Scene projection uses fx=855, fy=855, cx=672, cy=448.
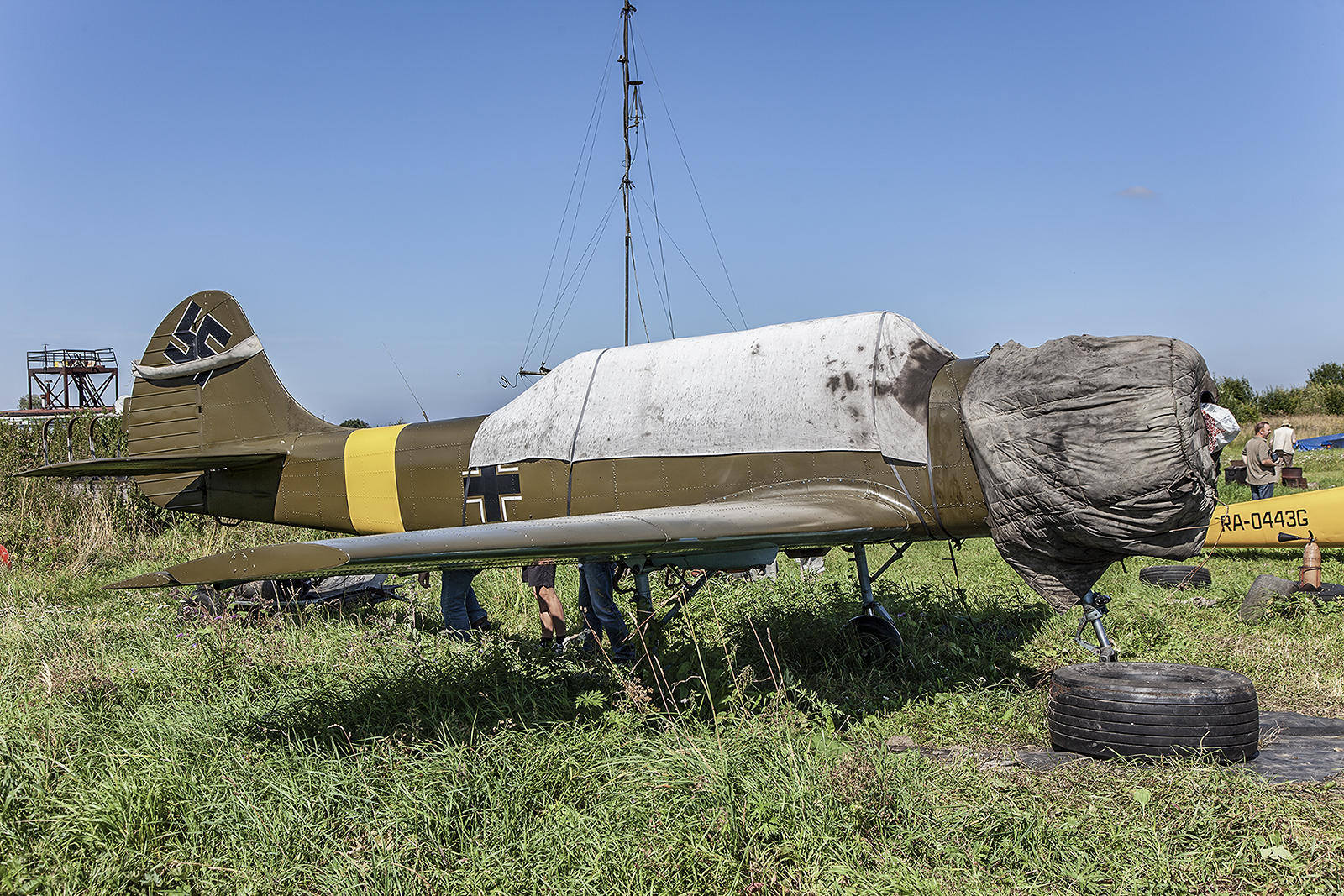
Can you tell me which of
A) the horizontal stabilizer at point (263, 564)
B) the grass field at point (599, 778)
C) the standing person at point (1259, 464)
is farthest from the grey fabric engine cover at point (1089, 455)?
the standing person at point (1259, 464)

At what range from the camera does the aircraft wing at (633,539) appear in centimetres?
340

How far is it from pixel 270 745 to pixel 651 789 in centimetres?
201

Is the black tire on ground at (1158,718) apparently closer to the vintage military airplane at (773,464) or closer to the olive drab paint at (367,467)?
the vintage military airplane at (773,464)

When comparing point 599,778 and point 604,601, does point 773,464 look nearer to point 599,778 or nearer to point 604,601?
point 604,601

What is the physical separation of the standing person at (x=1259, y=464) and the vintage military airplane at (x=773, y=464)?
36.0 ft

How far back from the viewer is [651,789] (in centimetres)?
367

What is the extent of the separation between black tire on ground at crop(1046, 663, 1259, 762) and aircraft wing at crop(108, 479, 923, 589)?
1.43m

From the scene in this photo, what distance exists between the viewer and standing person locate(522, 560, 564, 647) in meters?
7.12

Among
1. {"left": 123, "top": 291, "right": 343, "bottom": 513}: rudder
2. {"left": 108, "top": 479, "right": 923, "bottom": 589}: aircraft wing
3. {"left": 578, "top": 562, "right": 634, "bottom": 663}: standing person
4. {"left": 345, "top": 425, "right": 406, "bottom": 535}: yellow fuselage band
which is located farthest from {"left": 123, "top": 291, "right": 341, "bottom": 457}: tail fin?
{"left": 108, "top": 479, "right": 923, "bottom": 589}: aircraft wing

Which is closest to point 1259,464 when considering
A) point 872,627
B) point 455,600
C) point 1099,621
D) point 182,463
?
point 872,627

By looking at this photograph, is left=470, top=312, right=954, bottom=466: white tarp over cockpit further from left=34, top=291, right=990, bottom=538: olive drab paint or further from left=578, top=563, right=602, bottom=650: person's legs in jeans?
left=578, top=563, right=602, bottom=650: person's legs in jeans

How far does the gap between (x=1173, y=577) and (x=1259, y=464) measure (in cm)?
646

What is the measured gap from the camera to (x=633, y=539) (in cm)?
421

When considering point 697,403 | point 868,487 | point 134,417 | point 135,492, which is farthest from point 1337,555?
point 135,492
